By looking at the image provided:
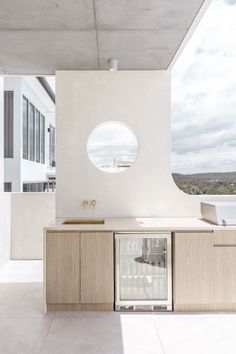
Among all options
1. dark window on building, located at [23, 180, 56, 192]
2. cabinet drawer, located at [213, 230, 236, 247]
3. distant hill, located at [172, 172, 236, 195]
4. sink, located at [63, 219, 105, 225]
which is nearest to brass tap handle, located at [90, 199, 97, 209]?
sink, located at [63, 219, 105, 225]

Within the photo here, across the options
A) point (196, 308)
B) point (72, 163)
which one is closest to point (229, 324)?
point (196, 308)

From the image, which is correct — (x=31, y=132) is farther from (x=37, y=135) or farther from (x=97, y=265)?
(x=97, y=265)

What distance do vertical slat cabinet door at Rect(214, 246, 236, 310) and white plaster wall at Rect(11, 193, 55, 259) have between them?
9.77ft

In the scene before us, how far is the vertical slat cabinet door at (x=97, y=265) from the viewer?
3426mm

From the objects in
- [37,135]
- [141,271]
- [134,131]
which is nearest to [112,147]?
[134,131]

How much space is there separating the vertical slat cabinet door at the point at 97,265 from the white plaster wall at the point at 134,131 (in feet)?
2.53

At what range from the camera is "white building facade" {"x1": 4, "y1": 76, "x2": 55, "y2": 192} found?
23.2ft

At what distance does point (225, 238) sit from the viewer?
11.3 ft

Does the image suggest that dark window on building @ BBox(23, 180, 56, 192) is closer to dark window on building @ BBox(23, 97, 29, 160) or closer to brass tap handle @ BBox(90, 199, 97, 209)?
dark window on building @ BBox(23, 97, 29, 160)

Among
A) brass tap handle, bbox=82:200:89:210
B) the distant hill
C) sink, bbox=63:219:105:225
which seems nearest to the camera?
sink, bbox=63:219:105:225

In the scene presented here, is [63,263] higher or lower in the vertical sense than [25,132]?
lower

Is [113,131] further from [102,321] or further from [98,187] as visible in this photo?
[102,321]

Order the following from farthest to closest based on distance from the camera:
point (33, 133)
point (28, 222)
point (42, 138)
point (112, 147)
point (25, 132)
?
point (42, 138) → point (33, 133) → point (25, 132) → point (28, 222) → point (112, 147)

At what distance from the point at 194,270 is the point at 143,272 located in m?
0.49
